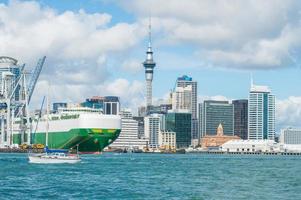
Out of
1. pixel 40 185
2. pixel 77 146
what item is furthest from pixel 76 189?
pixel 77 146

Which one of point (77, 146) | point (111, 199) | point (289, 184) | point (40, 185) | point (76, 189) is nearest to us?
point (111, 199)

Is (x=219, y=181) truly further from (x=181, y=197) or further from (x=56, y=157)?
(x=56, y=157)

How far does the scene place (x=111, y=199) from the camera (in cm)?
5734

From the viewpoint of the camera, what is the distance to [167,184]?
73188mm

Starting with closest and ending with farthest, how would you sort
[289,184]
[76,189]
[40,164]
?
[76,189] → [289,184] → [40,164]

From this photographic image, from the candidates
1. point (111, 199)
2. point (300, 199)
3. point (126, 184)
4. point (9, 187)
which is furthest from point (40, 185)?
point (300, 199)

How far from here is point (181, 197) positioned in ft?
193

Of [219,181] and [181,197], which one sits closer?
[181,197]

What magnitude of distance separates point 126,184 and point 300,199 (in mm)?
20363

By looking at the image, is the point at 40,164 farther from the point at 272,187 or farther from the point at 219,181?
the point at 272,187

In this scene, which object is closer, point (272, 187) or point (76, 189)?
point (76, 189)

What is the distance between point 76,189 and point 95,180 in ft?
42.0

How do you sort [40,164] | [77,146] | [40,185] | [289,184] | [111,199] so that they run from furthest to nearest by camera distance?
[77,146]
[40,164]
[289,184]
[40,185]
[111,199]

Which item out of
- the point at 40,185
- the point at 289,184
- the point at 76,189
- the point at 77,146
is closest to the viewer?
the point at 76,189
